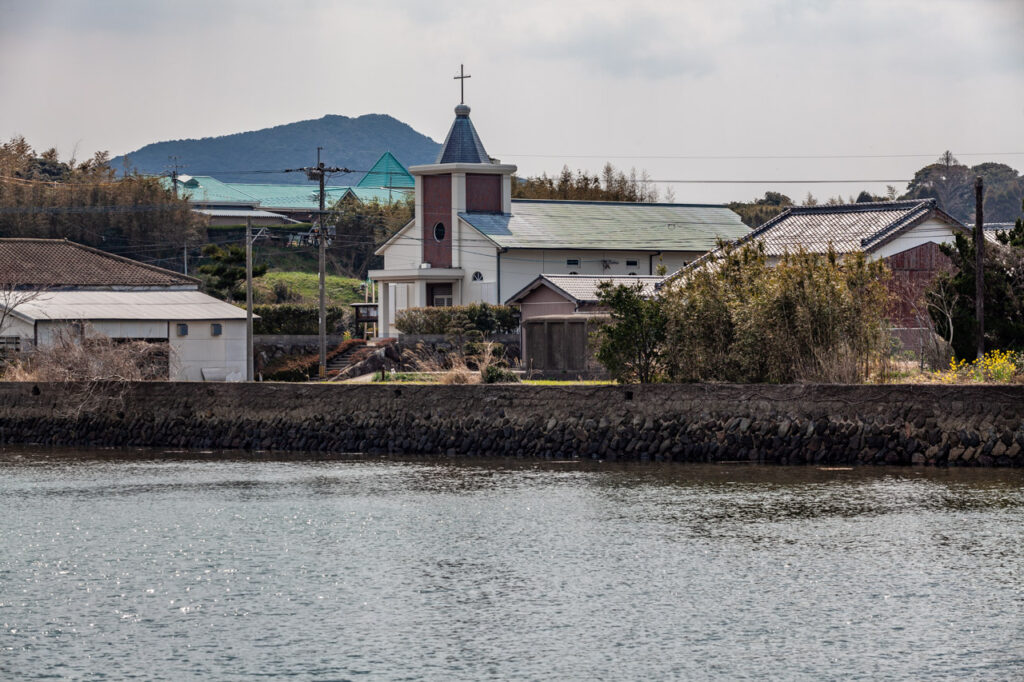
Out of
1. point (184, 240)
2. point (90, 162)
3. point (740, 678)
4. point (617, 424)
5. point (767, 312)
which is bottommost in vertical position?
point (740, 678)

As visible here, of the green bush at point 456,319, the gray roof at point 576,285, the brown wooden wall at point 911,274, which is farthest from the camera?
the green bush at point 456,319

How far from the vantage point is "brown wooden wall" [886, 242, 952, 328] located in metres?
43.4

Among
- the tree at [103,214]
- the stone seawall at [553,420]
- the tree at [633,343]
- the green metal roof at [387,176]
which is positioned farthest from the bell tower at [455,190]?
the green metal roof at [387,176]

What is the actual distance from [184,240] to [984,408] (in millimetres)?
57451

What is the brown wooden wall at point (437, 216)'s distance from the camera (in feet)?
203

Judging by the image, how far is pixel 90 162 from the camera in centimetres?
8138

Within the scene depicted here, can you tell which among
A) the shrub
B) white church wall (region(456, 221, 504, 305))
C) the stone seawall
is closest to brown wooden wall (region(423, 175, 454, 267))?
white church wall (region(456, 221, 504, 305))

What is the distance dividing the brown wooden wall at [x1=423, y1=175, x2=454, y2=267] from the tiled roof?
42.9 ft

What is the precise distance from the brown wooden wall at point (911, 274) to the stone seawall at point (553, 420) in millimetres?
15452

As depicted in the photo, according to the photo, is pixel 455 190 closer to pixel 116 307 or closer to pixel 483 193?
pixel 483 193

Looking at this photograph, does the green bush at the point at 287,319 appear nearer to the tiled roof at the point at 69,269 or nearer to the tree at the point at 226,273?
the tree at the point at 226,273

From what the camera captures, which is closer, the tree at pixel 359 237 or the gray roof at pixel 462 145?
the gray roof at pixel 462 145

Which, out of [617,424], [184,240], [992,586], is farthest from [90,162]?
[992,586]

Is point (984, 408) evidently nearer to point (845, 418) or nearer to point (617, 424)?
point (845, 418)
